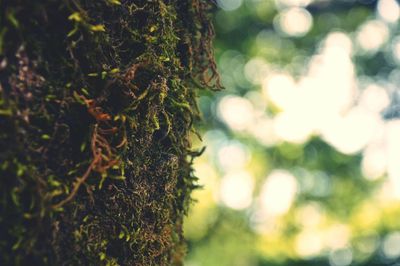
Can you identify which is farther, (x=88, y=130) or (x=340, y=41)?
(x=340, y=41)

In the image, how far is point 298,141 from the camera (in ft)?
→ 33.1

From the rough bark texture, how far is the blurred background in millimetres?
7510

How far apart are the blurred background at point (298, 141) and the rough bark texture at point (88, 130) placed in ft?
24.6

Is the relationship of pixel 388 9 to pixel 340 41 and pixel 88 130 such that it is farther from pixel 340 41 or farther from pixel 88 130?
pixel 88 130

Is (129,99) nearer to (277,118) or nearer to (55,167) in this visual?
(55,167)

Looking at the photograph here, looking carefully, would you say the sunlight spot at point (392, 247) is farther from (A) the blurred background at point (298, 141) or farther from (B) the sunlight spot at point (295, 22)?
(B) the sunlight spot at point (295, 22)

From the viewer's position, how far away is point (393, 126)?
1107 centimetres

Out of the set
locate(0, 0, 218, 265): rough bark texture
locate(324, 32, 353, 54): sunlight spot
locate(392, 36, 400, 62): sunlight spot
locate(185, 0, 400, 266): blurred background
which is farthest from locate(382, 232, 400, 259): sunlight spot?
locate(0, 0, 218, 265): rough bark texture

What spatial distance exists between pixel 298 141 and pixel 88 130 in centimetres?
941

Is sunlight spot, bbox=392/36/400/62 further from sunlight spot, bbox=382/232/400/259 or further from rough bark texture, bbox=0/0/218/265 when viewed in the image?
rough bark texture, bbox=0/0/218/265

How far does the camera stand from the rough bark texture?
874 mm

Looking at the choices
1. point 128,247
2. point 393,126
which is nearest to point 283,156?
point 393,126

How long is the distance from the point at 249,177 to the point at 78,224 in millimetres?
11187

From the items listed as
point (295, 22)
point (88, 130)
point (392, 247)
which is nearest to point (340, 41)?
point (295, 22)
